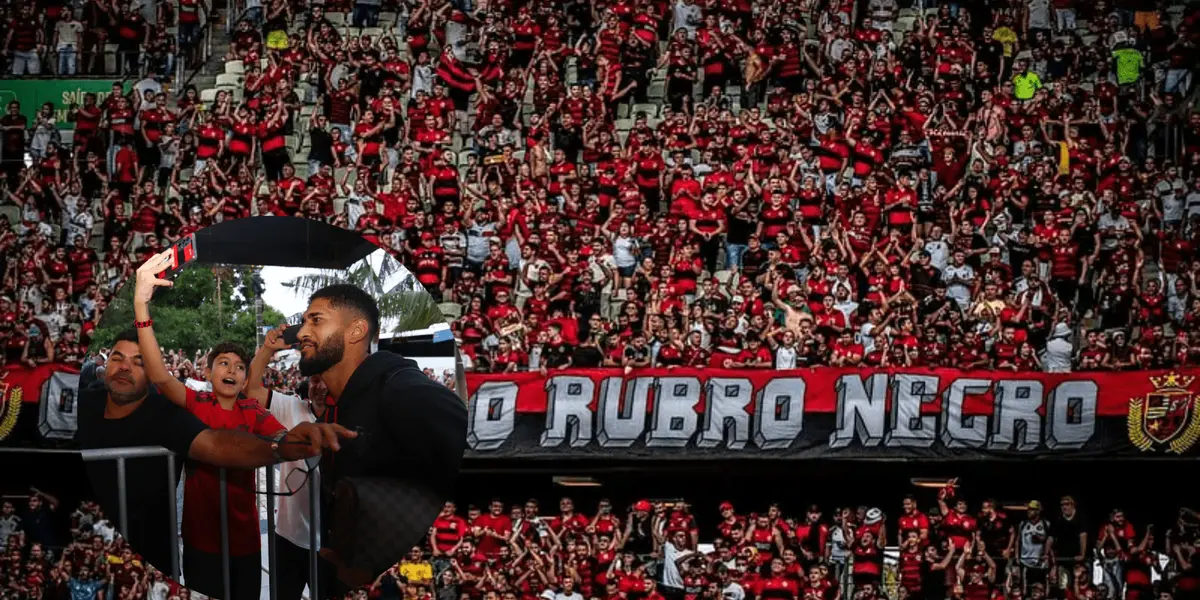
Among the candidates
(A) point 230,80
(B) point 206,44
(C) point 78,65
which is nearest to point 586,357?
(A) point 230,80

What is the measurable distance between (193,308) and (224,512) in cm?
142

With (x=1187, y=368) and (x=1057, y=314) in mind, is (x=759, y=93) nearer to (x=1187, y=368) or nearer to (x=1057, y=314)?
(x=1057, y=314)

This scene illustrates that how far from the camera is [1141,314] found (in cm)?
2006

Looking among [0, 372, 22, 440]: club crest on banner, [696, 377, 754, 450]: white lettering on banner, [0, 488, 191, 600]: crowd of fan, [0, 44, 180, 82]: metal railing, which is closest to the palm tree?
[696, 377, 754, 450]: white lettering on banner

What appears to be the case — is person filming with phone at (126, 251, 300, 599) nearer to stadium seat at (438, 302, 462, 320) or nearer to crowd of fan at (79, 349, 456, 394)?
crowd of fan at (79, 349, 456, 394)

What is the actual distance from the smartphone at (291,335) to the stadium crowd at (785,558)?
639cm

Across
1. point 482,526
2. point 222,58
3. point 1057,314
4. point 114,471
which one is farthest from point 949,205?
point 114,471

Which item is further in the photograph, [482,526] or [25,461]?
[25,461]

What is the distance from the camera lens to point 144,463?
12.1 meters

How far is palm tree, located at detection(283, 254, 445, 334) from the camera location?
1210cm

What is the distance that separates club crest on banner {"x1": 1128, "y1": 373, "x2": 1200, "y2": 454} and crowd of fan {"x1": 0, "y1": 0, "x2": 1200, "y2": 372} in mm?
725

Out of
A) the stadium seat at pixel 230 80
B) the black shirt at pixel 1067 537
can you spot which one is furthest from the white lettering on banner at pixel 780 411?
the stadium seat at pixel 230 80

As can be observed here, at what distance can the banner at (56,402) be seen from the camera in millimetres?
20188

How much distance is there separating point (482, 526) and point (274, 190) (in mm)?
5775
